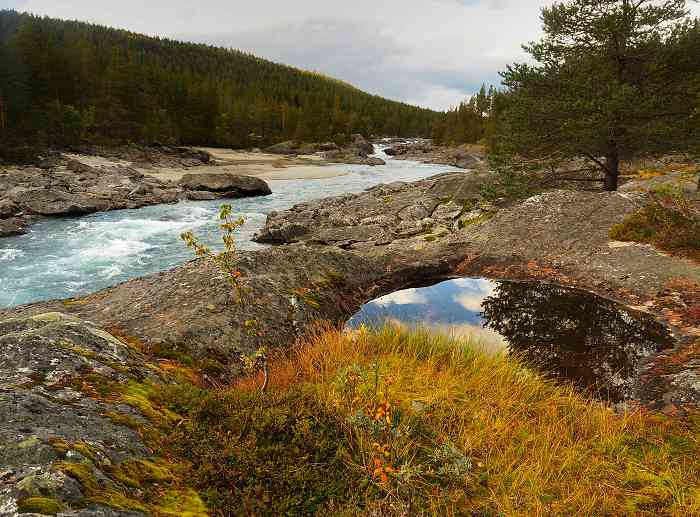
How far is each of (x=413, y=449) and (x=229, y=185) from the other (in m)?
33.8

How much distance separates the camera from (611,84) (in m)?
14.7

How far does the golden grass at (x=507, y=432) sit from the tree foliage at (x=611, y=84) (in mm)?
13345

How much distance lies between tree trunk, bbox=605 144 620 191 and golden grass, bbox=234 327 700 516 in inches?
582

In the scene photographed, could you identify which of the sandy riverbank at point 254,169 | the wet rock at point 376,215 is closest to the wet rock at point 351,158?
the sandy riverbank at point 254,169

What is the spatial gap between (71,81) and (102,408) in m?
64.2

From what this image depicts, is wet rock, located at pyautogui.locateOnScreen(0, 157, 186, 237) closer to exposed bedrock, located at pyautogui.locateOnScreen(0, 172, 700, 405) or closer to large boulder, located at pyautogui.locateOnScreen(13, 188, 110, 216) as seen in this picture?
large boulder, located at pyautogui.locateOnScreen(13, 188, 110, 216)

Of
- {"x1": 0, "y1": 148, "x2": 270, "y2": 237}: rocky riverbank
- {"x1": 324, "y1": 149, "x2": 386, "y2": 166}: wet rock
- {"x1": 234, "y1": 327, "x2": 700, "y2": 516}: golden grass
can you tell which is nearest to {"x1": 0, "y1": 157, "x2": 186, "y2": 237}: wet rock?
{"x1": 0, "y1": 148, "x2": 270, "y2": 237}: rocky riverbank

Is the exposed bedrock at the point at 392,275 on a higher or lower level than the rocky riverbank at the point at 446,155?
lower

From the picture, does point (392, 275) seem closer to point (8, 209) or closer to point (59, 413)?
point (59, 413)

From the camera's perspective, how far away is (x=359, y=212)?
2189 cm

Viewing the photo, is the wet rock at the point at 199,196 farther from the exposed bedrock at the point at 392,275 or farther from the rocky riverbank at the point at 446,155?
the rocky riverbank at the point at 446,155

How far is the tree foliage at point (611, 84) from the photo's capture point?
1444 cm

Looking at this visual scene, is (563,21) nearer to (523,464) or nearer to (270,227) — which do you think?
(270,227)

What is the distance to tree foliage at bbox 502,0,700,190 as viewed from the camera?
14.4 m
